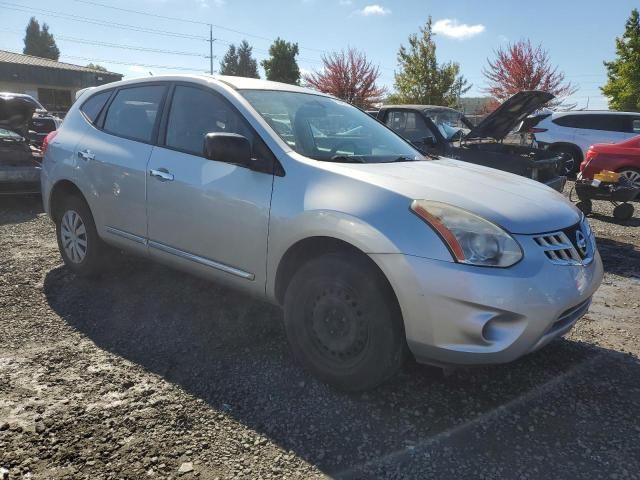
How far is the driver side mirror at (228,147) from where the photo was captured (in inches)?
117

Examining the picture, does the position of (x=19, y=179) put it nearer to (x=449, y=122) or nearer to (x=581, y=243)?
(x=449, y=122)

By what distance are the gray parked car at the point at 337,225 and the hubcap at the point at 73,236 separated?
299 mm

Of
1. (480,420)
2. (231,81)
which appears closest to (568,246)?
(480,420)

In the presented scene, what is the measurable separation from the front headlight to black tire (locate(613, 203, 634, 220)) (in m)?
6.87

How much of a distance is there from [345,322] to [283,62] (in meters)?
37.6

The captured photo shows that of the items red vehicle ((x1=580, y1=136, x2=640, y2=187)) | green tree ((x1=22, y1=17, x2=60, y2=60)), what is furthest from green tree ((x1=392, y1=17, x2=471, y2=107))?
green tree ((x1=22, y1=17, x2=60, y2=60))

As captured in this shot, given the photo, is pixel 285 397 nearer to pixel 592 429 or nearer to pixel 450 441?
pixel 450 441

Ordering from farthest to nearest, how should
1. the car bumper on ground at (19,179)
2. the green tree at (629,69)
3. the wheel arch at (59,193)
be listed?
1. the green tree at (629,69)
2. the car bumper on ground at (19,179)
3. the wheel arch at (59,193)

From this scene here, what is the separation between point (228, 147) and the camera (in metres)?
2.98

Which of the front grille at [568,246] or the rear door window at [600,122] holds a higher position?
the rear door window at [600,122]

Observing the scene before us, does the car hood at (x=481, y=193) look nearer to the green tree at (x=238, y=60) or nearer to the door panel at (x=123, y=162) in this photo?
the door panel at (x=123, y=162)

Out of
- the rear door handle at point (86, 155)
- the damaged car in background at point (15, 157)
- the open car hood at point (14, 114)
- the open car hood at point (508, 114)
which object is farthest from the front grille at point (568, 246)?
the open car hood at point (14, 114)

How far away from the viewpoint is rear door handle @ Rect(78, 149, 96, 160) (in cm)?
415

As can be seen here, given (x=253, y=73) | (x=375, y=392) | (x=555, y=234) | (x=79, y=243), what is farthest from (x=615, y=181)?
(x=253, y=73)
